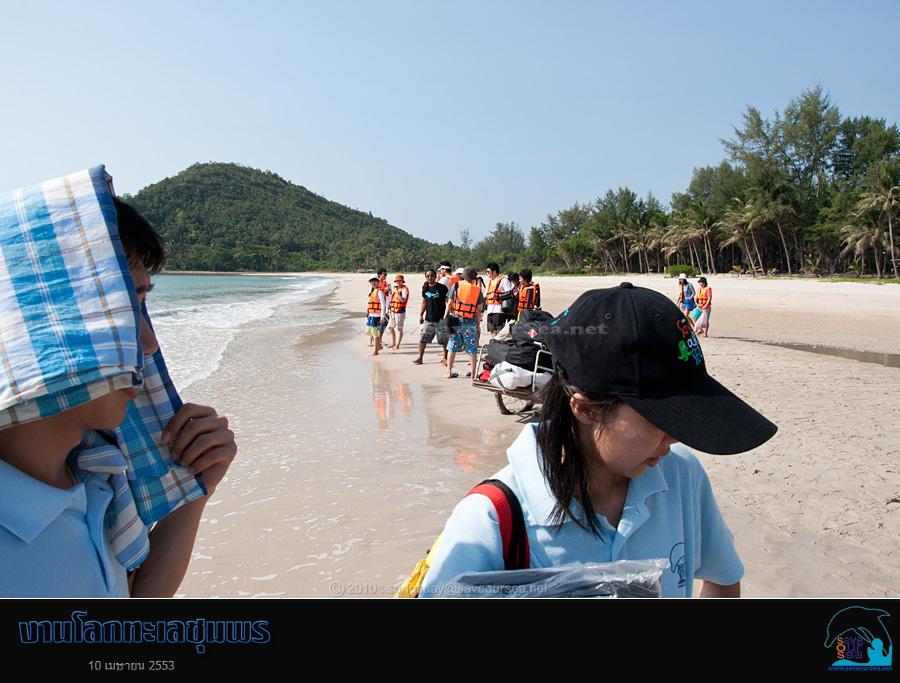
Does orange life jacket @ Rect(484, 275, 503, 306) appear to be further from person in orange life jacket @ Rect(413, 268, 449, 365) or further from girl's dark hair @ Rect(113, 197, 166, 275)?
girl's dark hair @ Rect(113, 197, 166, 275)

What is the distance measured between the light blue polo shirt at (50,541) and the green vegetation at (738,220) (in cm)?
2157

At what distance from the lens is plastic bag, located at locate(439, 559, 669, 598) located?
1.01 meters

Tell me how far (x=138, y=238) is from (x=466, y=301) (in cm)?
962

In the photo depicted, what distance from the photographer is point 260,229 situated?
127188 mm

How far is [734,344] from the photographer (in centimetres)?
1441

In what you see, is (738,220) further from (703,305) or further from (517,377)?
(517,377)

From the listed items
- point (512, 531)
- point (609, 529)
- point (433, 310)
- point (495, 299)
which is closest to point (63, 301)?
point (512, 531)

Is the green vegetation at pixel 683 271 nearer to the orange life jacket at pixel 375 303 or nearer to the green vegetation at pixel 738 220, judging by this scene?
the green vegetation at pixel 738 220

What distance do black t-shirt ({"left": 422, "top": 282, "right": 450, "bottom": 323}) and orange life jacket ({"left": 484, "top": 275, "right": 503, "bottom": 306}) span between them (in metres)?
0.92
